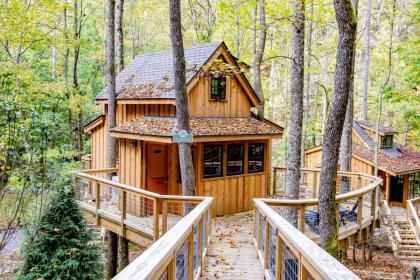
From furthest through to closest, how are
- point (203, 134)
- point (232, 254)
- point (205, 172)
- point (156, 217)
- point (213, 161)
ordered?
1. point (213, 161)
2. point (205, 172)
3. point (203, 134)
4. point (156, 217)
5. point (232, 254)

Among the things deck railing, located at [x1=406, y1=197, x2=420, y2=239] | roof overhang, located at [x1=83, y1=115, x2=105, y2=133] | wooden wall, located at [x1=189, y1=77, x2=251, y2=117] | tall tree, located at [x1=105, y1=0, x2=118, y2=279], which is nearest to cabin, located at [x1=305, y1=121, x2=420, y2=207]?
deck railing, located at [x1=406, y1=197, x2=420, y2=239]

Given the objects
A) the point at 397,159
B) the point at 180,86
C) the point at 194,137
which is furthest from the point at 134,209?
the point at 397,159

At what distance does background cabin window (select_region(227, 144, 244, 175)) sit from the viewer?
36.0ft

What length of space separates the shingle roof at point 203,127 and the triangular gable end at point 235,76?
1108 mm

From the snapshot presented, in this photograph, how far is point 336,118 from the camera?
5055 mm

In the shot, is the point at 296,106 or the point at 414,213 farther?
the point at 414,213

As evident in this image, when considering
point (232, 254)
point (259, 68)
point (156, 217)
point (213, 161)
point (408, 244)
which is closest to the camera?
point (232, 254)

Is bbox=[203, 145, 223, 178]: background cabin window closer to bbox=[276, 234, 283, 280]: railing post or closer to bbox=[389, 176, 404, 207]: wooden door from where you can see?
bbox=[276, 234, 283, 280]: railing post

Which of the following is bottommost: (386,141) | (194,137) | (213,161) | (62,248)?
(62,248)

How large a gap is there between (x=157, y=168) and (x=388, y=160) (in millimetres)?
16114

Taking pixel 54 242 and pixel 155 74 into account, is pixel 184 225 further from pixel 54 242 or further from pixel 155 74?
pixel 155 74

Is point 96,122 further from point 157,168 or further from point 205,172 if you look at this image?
point 205,172

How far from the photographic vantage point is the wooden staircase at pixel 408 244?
15.1 meters

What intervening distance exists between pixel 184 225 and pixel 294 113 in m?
5.16
